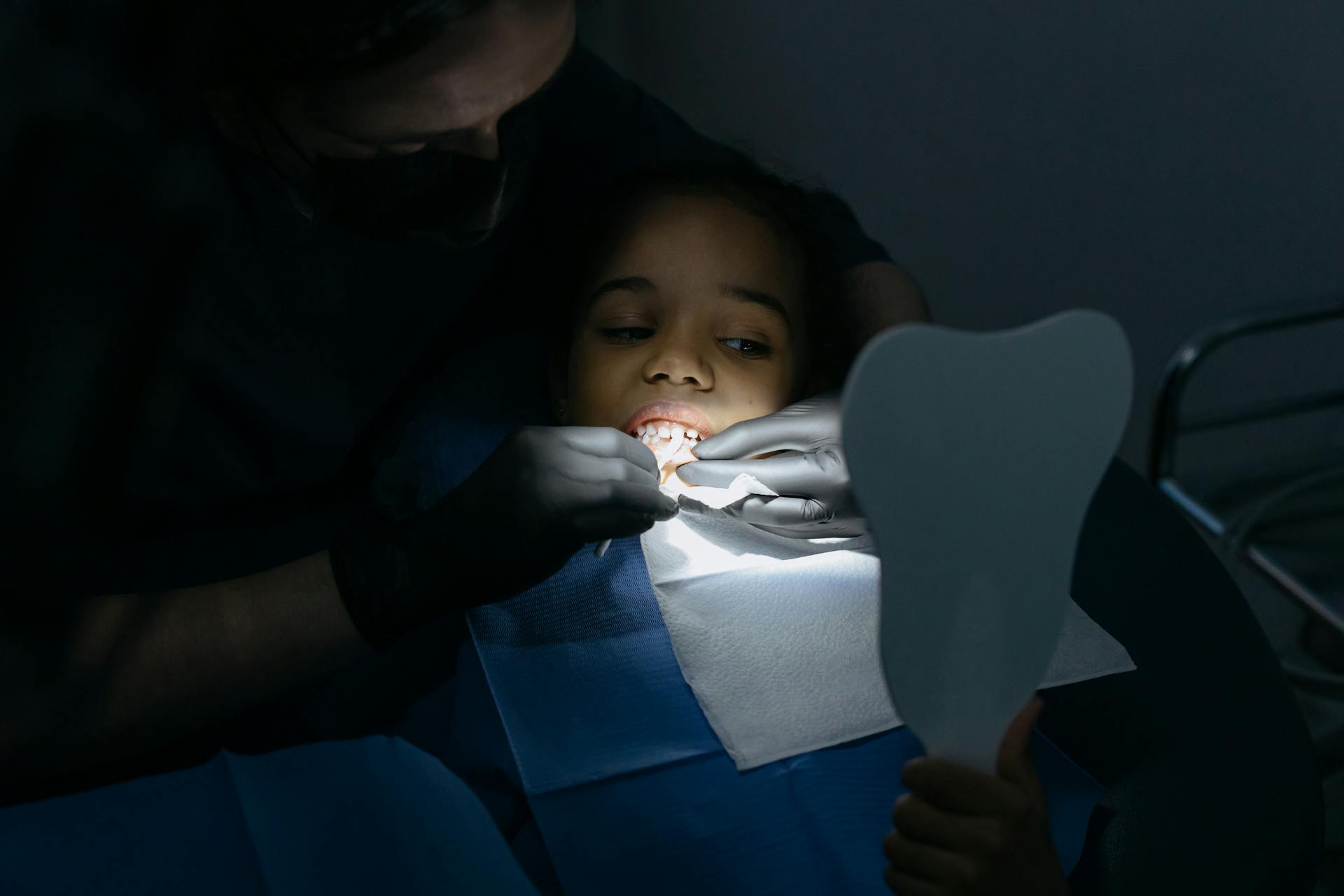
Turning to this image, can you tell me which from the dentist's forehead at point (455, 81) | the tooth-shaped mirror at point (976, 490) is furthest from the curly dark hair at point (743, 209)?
the tooth-shaped mirror at point (976, 490)

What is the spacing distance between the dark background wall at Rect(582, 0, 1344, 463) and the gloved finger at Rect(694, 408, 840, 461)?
34.9 inches

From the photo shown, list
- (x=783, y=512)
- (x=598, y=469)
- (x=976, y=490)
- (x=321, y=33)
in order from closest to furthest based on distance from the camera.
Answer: (x=976, y=490) → (x=321, y=33) → (x=598, y=469) → (x=783, y=512)

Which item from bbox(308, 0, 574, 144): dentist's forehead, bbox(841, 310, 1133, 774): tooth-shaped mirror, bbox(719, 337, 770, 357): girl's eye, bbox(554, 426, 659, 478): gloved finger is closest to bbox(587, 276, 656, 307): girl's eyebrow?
bbox(719, 337, 770, 357): girl's eye

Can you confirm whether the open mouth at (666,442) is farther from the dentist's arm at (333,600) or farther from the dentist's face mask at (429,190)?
the dentist's face mask at (429,190)

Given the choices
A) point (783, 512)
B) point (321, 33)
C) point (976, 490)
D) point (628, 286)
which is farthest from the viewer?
point (628, 286)

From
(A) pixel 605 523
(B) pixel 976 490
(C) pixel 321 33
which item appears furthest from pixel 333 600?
(B) pixel 976 490

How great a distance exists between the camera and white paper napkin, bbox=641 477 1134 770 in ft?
3.05

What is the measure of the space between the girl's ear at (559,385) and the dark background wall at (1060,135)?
67 centimetres

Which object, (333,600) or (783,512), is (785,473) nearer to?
(783,512)

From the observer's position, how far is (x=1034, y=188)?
184 centimetres

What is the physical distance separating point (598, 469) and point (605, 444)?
4cm

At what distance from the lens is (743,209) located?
4.32ft

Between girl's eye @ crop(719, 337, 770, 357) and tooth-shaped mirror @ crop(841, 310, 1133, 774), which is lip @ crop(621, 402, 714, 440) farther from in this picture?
tooth-shaped mirror @ crop(841, 310, 1133, 774)

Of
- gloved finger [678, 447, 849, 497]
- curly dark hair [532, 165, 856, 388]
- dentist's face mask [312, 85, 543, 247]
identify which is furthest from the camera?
curly dark hair [532, 165, 856, 388]
